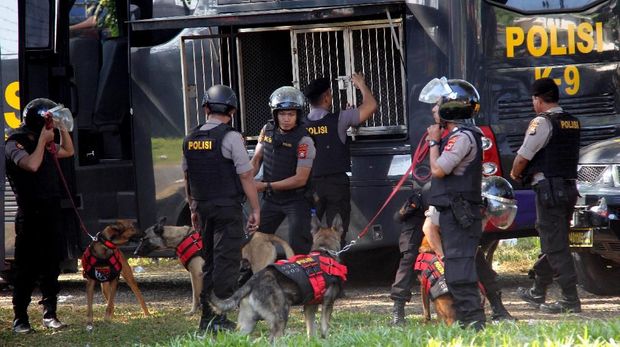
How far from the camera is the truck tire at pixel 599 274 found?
35.4 ft

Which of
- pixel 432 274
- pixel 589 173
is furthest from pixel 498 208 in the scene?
pixel 589 173

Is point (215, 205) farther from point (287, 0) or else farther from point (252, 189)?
point (287, 0)

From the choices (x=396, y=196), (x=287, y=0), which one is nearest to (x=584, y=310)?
(x=396, y=196)

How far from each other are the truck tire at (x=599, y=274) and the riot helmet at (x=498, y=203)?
240 centimetres

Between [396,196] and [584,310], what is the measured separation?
74.6 inches

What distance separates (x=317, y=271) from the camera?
8047 millimetres

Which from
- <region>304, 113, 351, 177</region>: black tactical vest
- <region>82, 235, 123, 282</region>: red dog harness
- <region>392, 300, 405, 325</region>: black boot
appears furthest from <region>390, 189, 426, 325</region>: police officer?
<region>82, 235, 123, 282</region>: red dog harness

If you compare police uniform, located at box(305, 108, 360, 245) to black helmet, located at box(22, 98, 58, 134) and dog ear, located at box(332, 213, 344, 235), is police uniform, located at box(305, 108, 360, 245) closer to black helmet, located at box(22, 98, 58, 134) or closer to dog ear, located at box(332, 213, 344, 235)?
dog ear, located at box(332, 213, 344, 235)

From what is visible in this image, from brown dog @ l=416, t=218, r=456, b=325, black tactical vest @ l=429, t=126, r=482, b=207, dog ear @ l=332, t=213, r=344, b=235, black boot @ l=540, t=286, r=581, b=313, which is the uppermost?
black tactical vest @ l=429, t=126, r=482, b=207

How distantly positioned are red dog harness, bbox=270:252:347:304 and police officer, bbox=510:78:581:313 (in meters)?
2.09

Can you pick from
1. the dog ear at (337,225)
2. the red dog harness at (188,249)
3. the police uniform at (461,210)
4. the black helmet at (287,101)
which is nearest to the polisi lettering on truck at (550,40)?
the black helmet at (287,101)

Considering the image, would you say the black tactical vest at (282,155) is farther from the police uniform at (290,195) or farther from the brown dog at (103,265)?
the brown dog at (103,265)

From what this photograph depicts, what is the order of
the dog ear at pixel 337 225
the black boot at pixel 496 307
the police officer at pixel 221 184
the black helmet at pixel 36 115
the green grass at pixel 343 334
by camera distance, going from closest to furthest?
the green grass at pixel 343 334
the dog ear at pixel 337 225
the police officer at pixel 221 184
the black boot at pixel 496 307
the black helmet at pixel 36 115

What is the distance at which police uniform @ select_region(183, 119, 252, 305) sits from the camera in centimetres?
890
